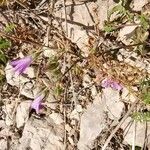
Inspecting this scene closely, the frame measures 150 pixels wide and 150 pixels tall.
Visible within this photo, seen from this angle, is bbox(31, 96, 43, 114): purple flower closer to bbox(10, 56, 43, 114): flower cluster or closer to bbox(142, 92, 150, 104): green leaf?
bbox(10, 56, 43, 114): flower cluster

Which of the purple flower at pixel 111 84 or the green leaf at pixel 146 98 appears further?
the purple flower at pixel 111 84

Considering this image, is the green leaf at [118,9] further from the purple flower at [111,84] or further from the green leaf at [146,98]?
the green leaf at [146,98]

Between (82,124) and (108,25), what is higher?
(108,25)

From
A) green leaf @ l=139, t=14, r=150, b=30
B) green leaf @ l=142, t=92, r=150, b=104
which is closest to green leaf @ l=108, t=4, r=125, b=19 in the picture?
green leaf @ l=139, t=14, r=150, b=30

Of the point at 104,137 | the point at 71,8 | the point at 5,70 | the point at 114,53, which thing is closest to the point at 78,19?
the point at 71,8

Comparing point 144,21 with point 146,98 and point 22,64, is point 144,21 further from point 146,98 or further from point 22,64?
point 22,64

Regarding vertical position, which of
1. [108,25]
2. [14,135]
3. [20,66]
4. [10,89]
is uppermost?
[108,25]

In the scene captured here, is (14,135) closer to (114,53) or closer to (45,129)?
(45,129)

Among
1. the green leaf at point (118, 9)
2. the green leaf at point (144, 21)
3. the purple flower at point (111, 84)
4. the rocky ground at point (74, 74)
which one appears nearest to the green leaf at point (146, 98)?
the rocky ground at point (74, 74)
